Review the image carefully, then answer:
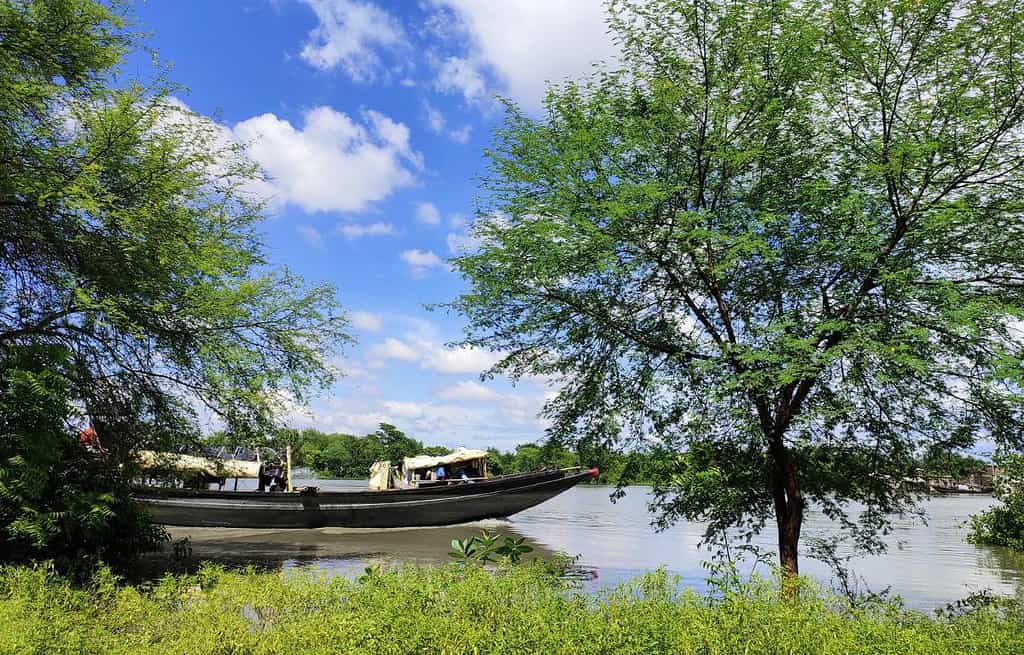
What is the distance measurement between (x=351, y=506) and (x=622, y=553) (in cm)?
1029

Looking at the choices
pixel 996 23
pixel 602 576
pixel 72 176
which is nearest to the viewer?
pixel 996 23

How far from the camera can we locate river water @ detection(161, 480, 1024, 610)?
50.4 ft

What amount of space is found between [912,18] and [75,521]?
14.0 metres

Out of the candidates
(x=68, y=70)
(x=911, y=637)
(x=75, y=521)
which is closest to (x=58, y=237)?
(x=68, y=70)

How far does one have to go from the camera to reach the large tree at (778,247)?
8648mm

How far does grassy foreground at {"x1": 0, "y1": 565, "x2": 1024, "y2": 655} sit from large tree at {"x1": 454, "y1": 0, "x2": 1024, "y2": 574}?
320 cm

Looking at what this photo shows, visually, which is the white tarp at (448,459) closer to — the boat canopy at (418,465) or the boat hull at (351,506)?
the boat canopy at (418,465)

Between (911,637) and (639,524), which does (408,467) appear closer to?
(639,524)

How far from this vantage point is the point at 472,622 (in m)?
5.36

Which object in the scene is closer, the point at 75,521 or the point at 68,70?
the point at 75,521

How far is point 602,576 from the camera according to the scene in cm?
1521

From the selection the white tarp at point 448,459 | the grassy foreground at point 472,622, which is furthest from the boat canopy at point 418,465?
the grassy foreground at point 472,622

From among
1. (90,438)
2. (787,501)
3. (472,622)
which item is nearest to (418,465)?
(90,438)

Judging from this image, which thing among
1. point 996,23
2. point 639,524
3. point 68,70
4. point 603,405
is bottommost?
point 639,524
